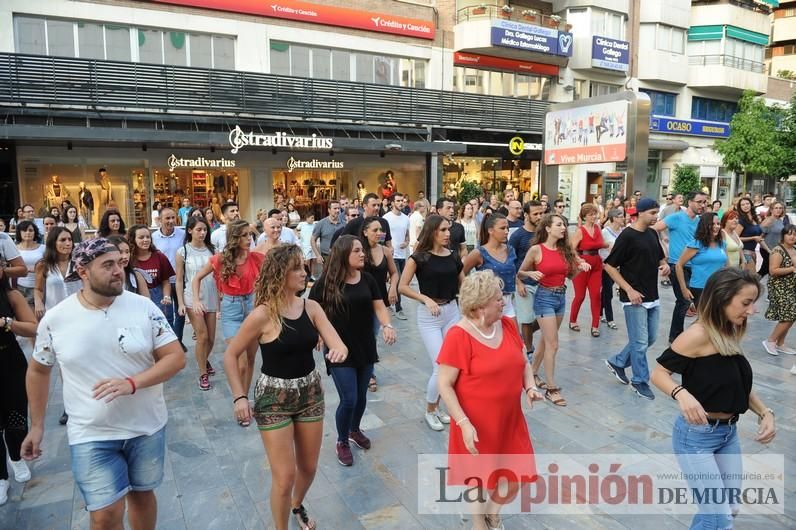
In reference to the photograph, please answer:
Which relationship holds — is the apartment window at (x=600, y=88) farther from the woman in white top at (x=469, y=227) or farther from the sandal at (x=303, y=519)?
the sandal at (x=303, y=519)

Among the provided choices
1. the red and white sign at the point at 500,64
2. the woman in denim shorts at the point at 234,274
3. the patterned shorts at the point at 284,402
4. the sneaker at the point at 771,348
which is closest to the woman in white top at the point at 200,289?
the woman in denim shorts at the point at 234,274

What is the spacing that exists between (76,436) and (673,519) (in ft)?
11.5

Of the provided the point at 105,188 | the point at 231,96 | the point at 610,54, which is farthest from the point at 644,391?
the point at 610,54

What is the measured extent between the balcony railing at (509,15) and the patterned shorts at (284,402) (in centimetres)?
2348

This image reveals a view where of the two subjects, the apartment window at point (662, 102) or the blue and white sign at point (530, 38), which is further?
the apartment window at point (662, 102)

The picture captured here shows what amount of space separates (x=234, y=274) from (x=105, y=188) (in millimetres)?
15786

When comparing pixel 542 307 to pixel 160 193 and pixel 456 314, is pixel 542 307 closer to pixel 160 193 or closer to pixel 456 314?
pixel 456 314

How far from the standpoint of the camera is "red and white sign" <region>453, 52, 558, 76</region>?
24188mm

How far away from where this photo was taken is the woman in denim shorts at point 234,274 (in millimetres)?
5453

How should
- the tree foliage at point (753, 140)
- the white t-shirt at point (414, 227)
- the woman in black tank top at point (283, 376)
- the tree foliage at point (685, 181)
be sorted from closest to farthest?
the woman in black tank top at point (283, 376) < the white t-shirt at point (414, 227) < the tree foliage at point (753, 140) < the tree foliage at point (685, 181)

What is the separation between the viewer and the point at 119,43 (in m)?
17.8

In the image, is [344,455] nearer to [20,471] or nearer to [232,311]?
[232,311]

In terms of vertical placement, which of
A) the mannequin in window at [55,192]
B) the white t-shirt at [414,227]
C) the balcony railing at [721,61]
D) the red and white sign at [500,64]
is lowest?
the white t-shirt at [414,227]

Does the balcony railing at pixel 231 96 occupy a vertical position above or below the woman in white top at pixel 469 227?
above
